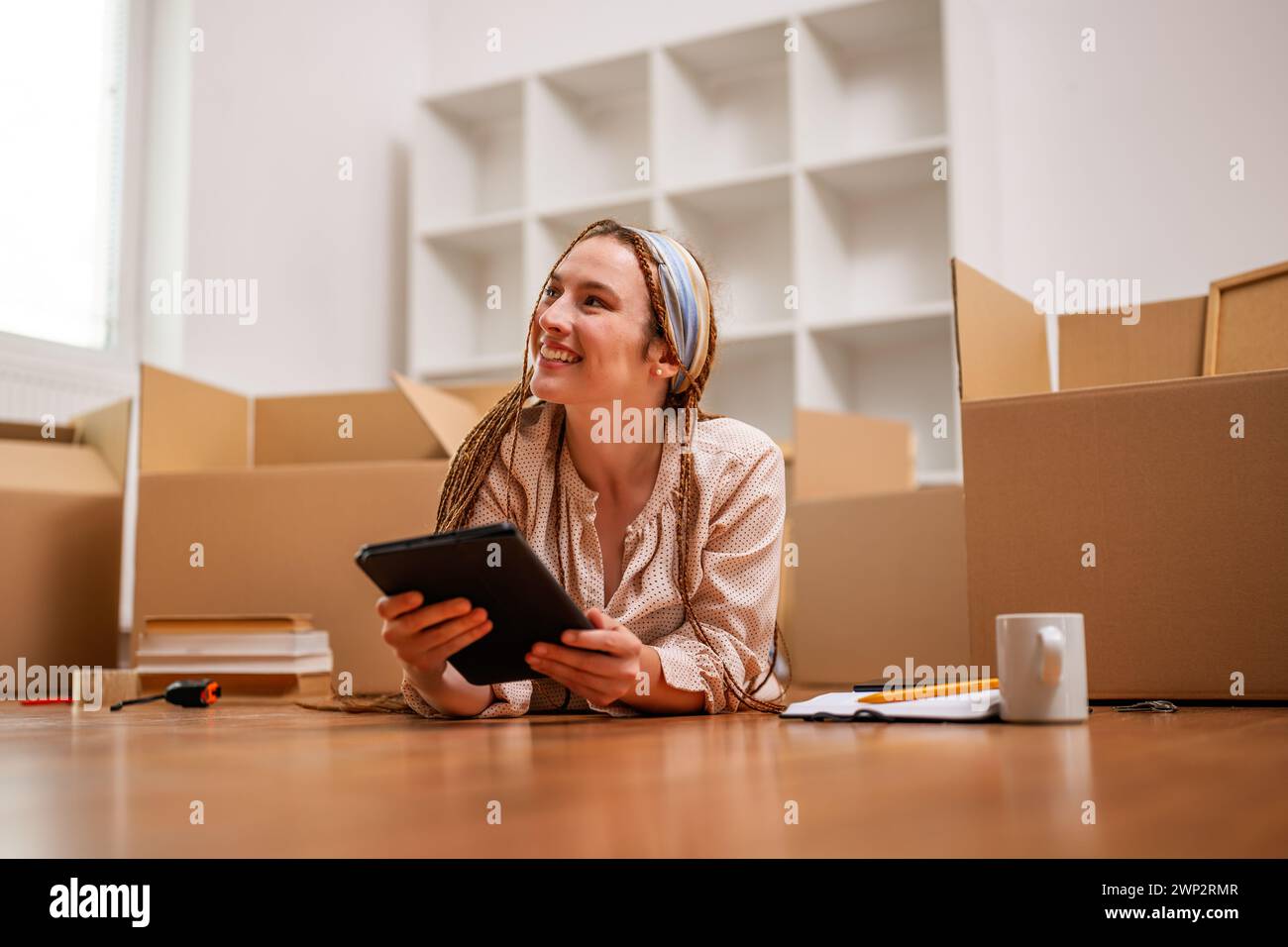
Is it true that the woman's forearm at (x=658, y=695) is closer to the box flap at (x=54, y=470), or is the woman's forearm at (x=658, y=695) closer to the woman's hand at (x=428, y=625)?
the woman's hand at (x=428, y=625)

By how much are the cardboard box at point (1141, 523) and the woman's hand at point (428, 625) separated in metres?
0.54

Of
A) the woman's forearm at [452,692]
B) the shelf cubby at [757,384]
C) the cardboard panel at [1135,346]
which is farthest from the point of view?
the shelf cubby at [757,384]

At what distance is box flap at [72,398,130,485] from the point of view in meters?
1.78

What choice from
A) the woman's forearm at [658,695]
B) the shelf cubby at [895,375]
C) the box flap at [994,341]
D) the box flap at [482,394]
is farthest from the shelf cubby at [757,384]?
the woman's forearm at [658,695]

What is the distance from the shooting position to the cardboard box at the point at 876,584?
1746 mm

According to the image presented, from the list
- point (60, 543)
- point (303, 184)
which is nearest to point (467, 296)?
point (303, 184)

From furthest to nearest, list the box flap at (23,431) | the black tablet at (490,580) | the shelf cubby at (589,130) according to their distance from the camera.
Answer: the shelf cubby at (589,130) → the box flap at (23,431) → the black tablet at (490,580)

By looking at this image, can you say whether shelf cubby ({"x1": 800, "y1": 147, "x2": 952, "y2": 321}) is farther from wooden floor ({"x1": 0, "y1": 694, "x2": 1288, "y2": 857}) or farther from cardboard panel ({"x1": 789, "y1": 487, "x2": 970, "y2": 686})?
wooden floor ({"x1": 0, "y1": 694, "x2": 1288, "y2": 857})

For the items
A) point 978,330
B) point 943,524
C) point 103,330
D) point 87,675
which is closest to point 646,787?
point 978,330

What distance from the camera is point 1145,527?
113 centimetres

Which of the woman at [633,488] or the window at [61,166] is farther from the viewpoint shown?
the window at [61,166]

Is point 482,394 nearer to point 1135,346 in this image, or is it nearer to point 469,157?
point 1135,346

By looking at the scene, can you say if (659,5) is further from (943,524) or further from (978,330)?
(978,330)

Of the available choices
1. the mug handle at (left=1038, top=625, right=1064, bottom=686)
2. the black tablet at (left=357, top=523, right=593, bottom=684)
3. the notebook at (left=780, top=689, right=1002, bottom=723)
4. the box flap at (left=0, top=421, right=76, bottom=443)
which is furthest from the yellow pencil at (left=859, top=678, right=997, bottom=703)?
the box flap at (left=0, top=421, right=76, bottom=443)
